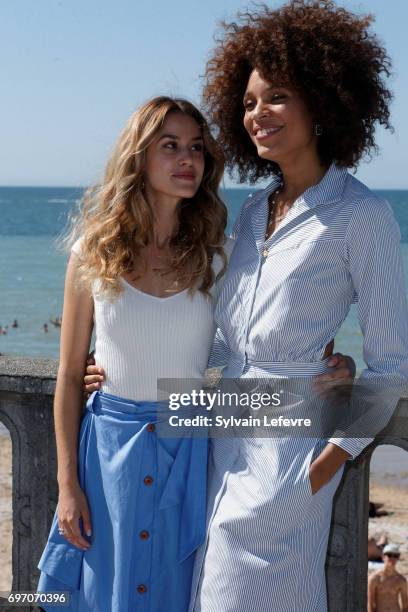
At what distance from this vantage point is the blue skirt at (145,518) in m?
2.70

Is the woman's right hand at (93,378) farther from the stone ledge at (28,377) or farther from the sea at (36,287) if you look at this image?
the stone ledge at (28,377)

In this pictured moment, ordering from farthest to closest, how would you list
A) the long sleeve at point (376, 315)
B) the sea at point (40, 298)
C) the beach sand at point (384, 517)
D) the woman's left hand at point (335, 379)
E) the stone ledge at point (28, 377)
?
1. the sea at point (40, 298)
2. the beach sand at point (384, 517)
3. the stone ledge at point (28, 377)
4. the woman's left hand at point (335, 379)
5. the long sleeve at point (376, 315)

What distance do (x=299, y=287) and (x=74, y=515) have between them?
961 millimetres

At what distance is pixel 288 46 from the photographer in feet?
8.88

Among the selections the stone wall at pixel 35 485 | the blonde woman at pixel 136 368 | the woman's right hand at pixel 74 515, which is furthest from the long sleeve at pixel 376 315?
the woman's right hand at pixel 74 515

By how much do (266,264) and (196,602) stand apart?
100cm

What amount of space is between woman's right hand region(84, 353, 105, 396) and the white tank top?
0.06 ft

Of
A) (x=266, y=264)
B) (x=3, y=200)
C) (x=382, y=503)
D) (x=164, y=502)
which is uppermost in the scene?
(x=3, y=200)

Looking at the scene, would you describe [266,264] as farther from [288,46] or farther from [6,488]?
[6,488]

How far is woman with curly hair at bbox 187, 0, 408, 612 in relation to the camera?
2537 mm

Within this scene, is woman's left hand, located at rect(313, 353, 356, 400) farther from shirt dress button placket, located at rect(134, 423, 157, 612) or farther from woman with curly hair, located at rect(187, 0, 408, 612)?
shirt dress button placket, located at rect(134, 423, 157, 612)

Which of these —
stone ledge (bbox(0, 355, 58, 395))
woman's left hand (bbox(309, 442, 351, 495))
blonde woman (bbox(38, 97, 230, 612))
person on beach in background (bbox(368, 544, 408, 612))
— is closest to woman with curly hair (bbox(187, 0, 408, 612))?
woman's left hand (bbox(309, 442, 351, 495))

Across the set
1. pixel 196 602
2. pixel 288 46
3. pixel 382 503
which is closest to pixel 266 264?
pixel 288 46

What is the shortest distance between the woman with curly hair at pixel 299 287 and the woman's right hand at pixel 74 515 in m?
0.37
